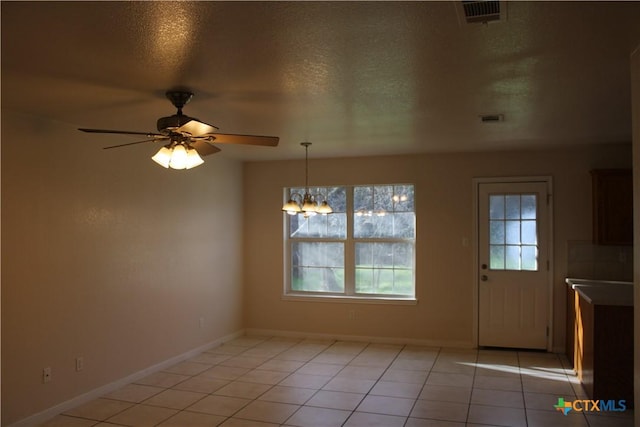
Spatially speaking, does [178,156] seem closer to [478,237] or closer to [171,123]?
[171,123]

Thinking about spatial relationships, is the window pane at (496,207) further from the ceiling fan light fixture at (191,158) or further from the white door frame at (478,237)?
the ceiling fan light fixture at (191,158)

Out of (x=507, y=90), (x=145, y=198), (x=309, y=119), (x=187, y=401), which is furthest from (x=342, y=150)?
(x=187, y=401)

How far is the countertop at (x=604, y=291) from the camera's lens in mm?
4098

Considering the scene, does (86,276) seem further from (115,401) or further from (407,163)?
(407,163)

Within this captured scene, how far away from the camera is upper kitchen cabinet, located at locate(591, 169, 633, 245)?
17.3ft

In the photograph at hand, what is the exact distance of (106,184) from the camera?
4.57 m

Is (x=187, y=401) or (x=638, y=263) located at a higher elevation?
(x=638, y=263)

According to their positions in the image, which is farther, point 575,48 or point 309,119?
point 309,119

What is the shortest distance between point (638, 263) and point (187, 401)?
3494 millimetres

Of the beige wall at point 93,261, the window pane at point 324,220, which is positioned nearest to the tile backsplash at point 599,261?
the window pane at point 324,220

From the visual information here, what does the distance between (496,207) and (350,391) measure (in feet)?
9.35

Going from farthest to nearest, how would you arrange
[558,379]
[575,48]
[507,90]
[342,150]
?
[342,150] < [558,379] < [507,90] < [575,48]

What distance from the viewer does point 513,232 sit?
5.96 m

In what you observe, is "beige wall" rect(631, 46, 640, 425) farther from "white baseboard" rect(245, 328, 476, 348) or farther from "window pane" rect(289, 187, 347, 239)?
"window pane" rect(289, 187, 347, 239)
